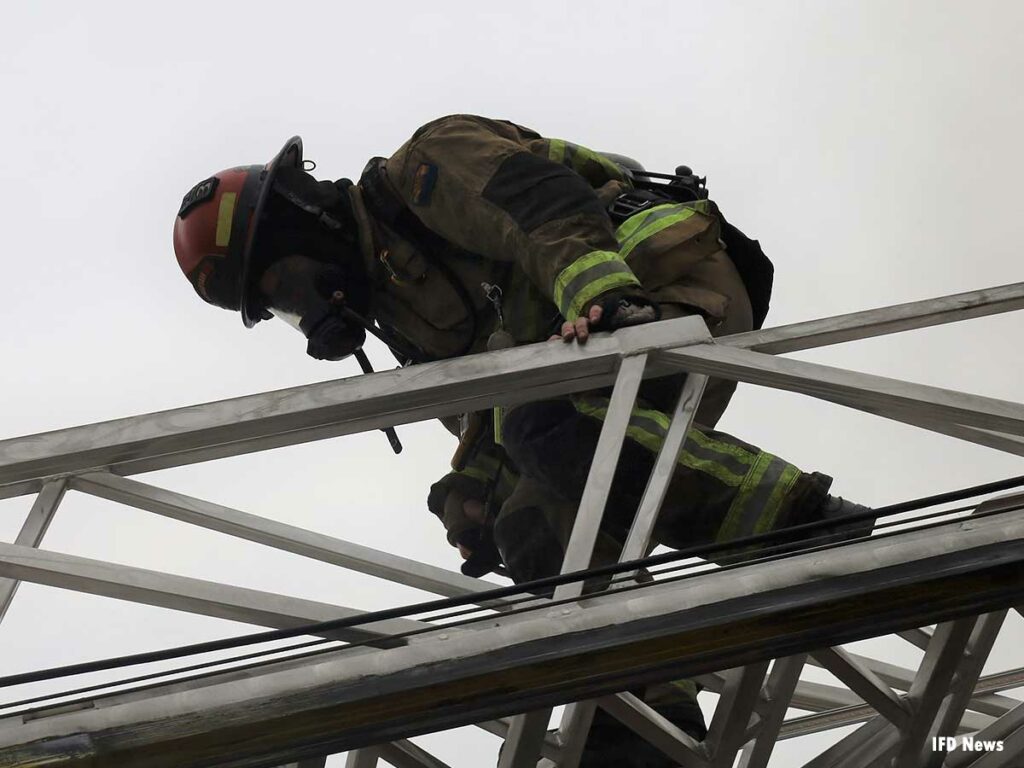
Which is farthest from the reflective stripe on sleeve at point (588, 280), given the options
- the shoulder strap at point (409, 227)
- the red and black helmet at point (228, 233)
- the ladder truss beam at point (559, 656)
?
the red and black helmet at point (228, 233)

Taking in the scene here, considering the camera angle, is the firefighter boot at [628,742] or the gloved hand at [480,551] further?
the gloved hand at [480,551]

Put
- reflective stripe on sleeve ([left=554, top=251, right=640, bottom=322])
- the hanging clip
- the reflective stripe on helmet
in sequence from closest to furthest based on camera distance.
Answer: reflective stripe on sleeve ([left=554, top=251, right=640, bottom=322])
the hanging clip
the reflective stripe on helmet

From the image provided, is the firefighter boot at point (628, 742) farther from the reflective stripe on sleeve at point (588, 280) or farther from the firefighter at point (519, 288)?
the reflective stripe on sleeve at point (588, 280)

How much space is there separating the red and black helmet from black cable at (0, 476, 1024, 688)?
8.95 ft

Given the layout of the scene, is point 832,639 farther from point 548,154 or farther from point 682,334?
point 548,154

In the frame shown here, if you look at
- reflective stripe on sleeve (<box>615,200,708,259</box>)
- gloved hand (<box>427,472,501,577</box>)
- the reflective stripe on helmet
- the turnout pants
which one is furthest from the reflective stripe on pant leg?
the reflective stripe on helmet

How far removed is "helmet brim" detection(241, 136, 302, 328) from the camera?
5984mm

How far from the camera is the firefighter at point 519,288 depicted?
4.89 m

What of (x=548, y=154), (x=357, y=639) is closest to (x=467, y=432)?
(x=548, y=154)

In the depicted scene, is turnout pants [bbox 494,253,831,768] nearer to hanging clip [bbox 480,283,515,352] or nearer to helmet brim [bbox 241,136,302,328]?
hanging clip [bbox 480,283,515,352]

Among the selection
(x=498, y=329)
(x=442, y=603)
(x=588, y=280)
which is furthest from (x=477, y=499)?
(x=442, y=603)

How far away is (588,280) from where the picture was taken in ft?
16.1

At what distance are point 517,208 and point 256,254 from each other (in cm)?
131

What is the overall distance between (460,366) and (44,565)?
56.4 inches
